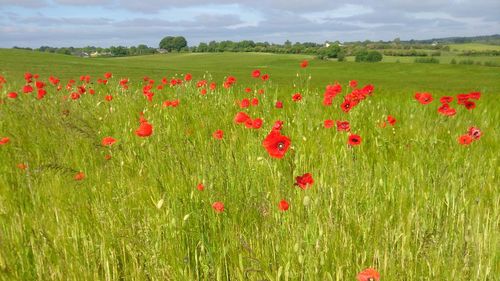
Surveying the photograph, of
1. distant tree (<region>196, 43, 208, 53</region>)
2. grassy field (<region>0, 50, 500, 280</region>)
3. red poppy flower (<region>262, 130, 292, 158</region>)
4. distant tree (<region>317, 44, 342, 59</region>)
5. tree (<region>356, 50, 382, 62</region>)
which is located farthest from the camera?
distant tree (<region>196, 43, 208, 53</region>)

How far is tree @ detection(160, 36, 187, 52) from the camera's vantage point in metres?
115

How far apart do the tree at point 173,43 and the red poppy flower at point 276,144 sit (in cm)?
11493

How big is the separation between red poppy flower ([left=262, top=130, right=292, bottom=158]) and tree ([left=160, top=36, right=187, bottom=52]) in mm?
114931

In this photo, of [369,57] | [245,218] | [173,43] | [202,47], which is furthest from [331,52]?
[245,218]

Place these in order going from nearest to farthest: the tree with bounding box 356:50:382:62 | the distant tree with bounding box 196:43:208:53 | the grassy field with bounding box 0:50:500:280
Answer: the grassy field with bounding box 0:50:500:280
the tree with bounding box 356:50:382:62
the distant tree with bounding box 196:43:208:53

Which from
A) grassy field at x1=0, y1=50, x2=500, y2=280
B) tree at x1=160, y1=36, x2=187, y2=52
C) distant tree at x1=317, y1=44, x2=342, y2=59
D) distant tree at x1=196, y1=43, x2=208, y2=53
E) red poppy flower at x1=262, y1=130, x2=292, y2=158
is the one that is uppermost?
tree at x1=160, y1=36, x2=187, y2=52

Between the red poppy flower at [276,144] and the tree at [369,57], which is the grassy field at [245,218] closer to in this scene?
the red poppy flower at [276,144]

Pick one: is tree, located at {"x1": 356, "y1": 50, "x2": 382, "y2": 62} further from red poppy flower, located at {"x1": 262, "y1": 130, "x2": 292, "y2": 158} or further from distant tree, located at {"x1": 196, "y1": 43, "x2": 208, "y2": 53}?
red poppy flower, located at {"x1": 262, "y1": 130, "x2": 292, "y2": 158}

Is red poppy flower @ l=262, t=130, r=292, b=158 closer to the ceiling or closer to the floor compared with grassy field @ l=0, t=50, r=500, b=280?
closer to the ceiling

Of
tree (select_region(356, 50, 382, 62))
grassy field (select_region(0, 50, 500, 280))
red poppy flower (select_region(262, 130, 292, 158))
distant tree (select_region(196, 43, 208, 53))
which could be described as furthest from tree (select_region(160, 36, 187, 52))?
red poppy flower (select_region(262, 130, 292, 158))

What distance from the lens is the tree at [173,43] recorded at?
11479 cm

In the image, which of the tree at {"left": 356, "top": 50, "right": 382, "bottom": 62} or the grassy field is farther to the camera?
the tree at {"left": 356, "top": 50, "right": 382, "bottom": 62}

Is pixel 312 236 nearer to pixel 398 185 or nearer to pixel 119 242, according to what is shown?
pixel 119 242


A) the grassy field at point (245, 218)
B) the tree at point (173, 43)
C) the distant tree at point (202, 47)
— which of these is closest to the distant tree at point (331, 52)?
the distant tree at point (202, 47)
